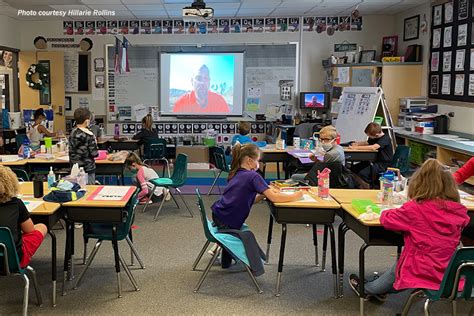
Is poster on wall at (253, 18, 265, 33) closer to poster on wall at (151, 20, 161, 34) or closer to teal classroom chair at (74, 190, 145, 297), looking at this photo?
poster on wall at (151, 20, 161, 34)

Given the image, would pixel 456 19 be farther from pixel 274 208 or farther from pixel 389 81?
pixel 274 208

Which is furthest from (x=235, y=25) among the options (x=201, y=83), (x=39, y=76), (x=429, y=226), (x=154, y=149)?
(x=429, y=226)

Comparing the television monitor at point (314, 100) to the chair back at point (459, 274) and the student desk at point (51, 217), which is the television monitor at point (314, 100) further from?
the chair back at point (459, 274)

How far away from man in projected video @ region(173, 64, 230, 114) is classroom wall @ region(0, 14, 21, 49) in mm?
3386

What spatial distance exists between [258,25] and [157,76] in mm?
2306

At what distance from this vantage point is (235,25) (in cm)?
1030

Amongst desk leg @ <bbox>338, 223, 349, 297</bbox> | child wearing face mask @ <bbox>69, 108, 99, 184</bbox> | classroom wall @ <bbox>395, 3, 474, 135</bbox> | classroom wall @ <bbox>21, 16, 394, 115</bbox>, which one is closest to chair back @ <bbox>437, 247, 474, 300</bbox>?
desk leg @ <bbox>338, 223, 349, 297</bbox>

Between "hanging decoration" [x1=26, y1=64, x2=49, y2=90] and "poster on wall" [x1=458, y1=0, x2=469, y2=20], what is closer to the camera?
"poster on wall" [x1=458, y1=0, x2=469, y2=20]

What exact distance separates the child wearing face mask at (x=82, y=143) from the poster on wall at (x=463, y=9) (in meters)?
5.55

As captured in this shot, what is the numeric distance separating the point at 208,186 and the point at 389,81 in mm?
3651

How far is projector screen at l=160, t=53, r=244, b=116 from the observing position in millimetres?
10445

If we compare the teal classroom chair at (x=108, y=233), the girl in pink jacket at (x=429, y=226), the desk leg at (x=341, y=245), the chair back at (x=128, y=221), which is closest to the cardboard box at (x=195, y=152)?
the teal classroom chair at (x=108, y=233)

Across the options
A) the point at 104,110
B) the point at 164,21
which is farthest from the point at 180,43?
the point at 104,110

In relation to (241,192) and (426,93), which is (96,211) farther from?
(426,93)
